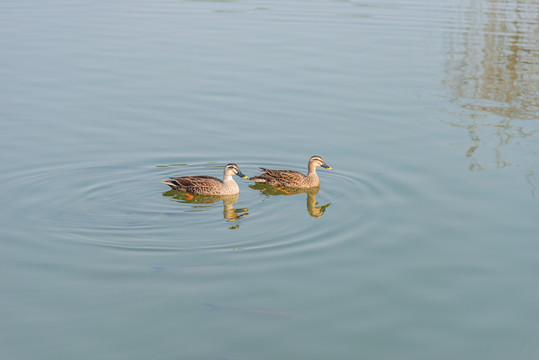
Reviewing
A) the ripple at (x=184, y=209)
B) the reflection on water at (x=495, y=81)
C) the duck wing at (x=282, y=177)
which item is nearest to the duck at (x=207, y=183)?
the ripple at (x=184, y=209)

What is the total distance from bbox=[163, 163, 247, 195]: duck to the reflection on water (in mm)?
4823

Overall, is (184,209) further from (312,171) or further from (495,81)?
(495,81)

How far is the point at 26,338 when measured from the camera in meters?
8.30

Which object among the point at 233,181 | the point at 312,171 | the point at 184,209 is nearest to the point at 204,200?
the point at 233,181

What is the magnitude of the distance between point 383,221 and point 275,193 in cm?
272

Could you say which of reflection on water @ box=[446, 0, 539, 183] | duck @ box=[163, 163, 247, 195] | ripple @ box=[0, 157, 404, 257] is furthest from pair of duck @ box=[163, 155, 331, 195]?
reflection on water @ box=[446, 0, 539, 183]

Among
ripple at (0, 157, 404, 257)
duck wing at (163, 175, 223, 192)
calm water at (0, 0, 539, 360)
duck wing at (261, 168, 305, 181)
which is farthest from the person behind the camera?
duck wing at (261, 168, 305, 181)

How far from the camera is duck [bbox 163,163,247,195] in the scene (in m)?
13.6

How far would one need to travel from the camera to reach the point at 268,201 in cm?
1352

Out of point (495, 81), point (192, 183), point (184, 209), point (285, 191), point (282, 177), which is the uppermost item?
point (495, 81)

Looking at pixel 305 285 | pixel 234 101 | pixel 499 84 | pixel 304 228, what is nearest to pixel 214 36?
pixel 234 101

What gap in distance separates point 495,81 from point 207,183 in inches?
466

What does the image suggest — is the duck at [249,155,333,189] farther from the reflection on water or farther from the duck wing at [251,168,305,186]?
the reflection on water

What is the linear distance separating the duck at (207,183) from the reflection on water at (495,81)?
4823 mm
